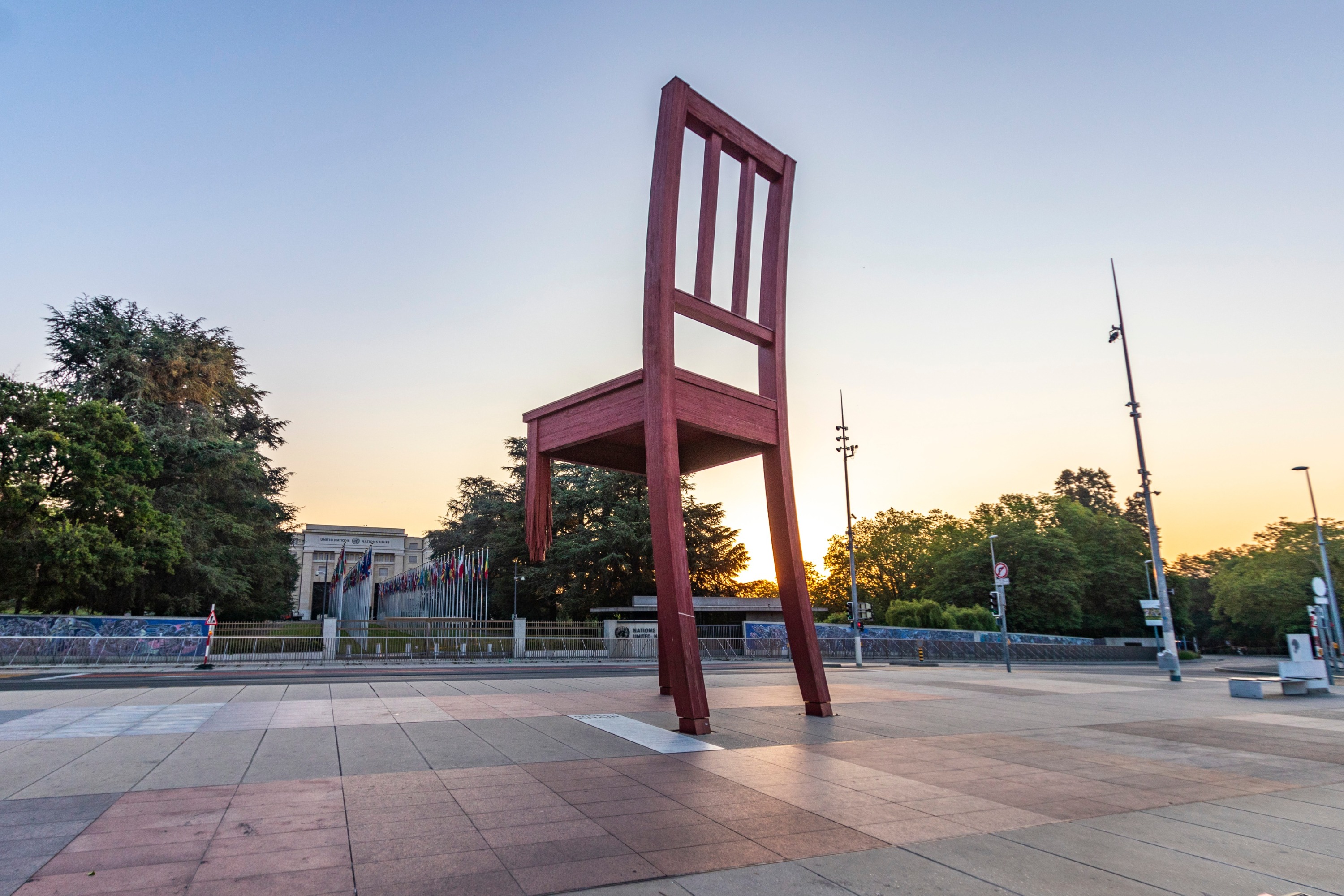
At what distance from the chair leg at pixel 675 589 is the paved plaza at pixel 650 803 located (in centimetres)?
45

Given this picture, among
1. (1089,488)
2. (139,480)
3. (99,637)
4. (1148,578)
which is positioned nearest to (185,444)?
(139,480)

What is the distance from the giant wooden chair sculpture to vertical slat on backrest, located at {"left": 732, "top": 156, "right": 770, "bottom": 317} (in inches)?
0.7

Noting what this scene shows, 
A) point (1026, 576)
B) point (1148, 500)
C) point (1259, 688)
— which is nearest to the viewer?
point (1259, 688)

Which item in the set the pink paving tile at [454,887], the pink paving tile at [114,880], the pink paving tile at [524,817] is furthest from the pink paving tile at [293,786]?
the pink paving tile at [454,887]

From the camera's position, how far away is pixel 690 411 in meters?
9.41

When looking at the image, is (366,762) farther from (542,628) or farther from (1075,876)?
(542,628)

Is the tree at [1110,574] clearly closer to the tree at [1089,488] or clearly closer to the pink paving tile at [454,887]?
the tree at [1089,488]

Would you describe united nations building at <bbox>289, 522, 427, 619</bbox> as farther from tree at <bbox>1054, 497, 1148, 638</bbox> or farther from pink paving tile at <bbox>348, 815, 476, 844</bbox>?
pink paving tile at <bbox>348, 815, 476, 844</bbox>

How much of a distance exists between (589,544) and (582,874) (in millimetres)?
41841

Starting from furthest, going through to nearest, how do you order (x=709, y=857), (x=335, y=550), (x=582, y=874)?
(x=335, y=550), (x=709, y=857), (x=582, y=874)

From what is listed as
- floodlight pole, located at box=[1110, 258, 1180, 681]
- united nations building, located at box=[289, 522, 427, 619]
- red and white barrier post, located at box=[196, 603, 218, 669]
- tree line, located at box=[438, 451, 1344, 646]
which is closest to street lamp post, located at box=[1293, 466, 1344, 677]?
floodlight pole, located at box=[1110, 258, 1180, 681]

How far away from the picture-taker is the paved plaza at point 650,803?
392 centimetres

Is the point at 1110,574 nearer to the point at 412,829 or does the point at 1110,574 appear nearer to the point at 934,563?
the point at 934,563

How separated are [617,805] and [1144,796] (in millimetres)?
4327
